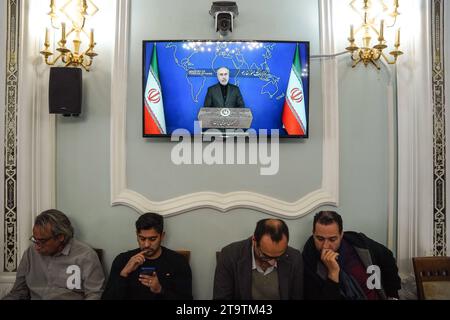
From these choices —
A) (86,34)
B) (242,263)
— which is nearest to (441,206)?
(242,263)

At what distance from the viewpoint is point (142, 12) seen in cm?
279

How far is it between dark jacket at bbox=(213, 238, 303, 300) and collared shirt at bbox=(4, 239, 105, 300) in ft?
2.64

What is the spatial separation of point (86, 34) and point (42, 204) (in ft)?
4.17

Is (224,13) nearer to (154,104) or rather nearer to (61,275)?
(154,104)

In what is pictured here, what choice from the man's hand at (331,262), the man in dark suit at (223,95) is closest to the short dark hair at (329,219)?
the man's hand at (331,262)

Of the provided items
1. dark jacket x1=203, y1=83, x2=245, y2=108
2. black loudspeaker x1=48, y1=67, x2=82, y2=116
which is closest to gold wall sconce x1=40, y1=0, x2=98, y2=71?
black loudspeaker x1=48, y1=67, x2=82, y2=116

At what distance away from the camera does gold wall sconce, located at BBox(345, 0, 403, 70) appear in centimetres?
266

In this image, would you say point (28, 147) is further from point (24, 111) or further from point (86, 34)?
point (86, 34)

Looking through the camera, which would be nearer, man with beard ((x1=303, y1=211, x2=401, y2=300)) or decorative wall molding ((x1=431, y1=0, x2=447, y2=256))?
man with beard ((x1=303, y1=211, x2=401, y2=300))

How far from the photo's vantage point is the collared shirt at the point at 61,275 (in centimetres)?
244

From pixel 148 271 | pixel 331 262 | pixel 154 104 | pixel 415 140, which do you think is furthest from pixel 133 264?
pixel 415 140

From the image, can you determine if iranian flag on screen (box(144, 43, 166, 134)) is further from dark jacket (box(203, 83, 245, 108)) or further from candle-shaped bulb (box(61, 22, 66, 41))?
candle-shaped bulb (box(61, 22, 66, 41))

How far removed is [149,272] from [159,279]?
83 mm

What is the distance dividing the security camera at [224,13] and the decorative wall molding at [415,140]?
49.6 inches
